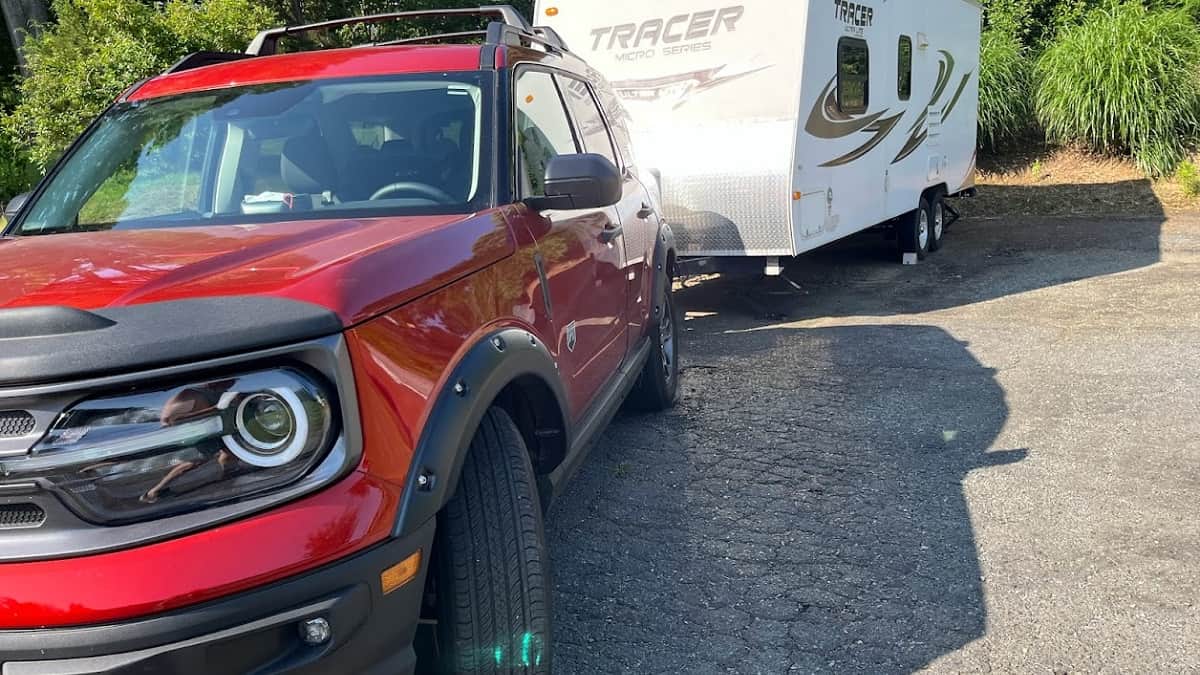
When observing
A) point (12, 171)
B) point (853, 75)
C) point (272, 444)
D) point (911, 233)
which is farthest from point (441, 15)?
point (12, 171)

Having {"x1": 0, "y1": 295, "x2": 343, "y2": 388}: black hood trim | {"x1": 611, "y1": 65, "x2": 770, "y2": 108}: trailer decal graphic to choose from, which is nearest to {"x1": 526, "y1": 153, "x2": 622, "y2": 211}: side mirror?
{"x1": 0, "y1": 295, "x2": 343, "y2": 388}: black hood trim

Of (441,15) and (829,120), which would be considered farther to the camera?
Result: (829,120)

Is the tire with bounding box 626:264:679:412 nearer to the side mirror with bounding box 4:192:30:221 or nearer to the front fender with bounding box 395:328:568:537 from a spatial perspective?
the front fender with bounding box 395:328:568:537

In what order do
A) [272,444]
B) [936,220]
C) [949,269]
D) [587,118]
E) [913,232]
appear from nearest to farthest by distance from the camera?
[272,444] → [587,118] → [949,269] → [913,232] → [936,220]

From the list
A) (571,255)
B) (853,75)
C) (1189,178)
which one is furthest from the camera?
(1189,178)

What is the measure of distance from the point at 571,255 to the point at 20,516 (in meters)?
2.08

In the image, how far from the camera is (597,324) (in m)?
3.90

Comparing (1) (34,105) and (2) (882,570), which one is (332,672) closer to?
(2) (882,570)

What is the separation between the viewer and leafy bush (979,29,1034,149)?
691 inches

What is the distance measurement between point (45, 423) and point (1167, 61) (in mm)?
18810

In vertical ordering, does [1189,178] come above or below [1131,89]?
below

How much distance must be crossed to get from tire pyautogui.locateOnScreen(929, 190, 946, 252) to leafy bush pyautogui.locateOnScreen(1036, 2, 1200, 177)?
6054 mm

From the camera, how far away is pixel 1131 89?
54.2 ft

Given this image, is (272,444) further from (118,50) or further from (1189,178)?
(1189,178)
